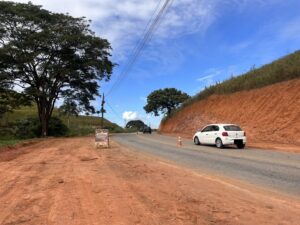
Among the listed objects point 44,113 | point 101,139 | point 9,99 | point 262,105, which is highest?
point 9,99

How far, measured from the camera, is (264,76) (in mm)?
44000

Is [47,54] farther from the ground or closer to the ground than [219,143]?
farther from the ground

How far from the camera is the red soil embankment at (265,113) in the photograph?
33156 mm

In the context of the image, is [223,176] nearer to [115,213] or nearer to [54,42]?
[115,213]

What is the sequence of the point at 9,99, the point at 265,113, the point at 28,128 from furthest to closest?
the point at 28,128, the point at 9,99, the point at 265,113

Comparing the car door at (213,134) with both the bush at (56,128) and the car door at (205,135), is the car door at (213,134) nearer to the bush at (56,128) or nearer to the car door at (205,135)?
the car door at (205,135)

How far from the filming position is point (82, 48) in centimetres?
5094

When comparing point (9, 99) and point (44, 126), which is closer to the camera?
point (9, 99)

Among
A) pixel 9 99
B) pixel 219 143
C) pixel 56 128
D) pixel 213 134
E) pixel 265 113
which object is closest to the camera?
pixel 219 143

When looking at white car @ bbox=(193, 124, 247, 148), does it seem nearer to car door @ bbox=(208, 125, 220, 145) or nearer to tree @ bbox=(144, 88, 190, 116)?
car door @ bbox=(208, 125, 220, 145)

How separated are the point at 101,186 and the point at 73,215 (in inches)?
129

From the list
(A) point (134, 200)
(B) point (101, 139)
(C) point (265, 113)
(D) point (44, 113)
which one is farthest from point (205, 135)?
(D) point (44, 113)

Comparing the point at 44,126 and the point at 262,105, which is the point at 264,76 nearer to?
the point at 262,105

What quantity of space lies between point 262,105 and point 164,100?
158 feet
